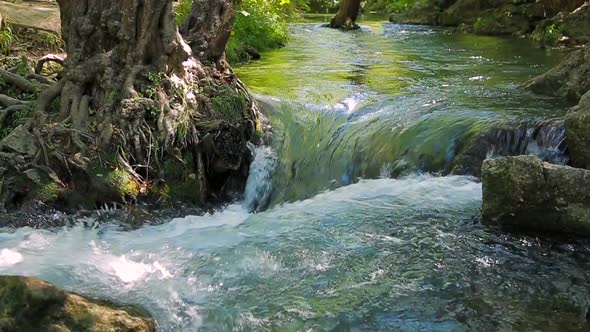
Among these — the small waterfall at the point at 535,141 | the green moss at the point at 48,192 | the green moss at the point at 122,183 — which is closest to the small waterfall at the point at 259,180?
the green moss at the point at 122,183

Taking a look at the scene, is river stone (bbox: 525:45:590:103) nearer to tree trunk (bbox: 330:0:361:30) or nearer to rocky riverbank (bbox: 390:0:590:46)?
rocky riverbank (bbox: 390:0:590:46)

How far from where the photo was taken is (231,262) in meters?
5.68

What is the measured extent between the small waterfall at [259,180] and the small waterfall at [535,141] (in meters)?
2.65

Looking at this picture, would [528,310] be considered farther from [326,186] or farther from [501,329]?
[326,186]

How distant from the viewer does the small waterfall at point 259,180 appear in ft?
25.9

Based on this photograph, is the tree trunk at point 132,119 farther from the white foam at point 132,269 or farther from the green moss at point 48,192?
the white foam at point 132,269

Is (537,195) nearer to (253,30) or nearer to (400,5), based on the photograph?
(253,30)

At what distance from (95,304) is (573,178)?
416 centimetres

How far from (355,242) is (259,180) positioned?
93.8 inches

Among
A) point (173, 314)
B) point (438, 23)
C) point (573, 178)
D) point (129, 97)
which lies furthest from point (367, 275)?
point (438, 23)

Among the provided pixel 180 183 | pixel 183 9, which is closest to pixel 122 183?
pixel 180 183

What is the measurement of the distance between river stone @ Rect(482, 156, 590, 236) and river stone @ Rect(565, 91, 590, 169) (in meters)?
0.70

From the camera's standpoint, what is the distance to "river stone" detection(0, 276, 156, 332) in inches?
146

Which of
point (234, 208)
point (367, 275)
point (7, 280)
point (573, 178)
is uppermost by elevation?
point (573, 178)
